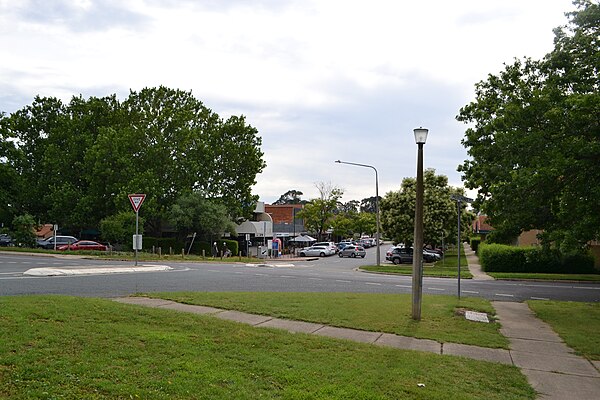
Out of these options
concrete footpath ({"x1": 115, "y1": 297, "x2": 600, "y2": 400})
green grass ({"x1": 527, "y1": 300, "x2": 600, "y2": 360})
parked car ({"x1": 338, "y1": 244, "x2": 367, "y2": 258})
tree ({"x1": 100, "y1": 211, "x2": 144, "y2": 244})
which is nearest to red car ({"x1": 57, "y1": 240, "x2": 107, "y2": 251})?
tree ({"x1": 100, "y1": 211, "x2": 144, "y2": 244})

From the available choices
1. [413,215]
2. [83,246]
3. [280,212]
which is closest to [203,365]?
[413,215]

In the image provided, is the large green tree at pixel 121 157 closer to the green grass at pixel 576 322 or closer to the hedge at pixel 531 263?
the hedge at pixel 531 263

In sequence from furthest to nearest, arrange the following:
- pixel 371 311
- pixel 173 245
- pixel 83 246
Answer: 1. pixel 173 245
2. pixel 83 246
3. pixel 371 311

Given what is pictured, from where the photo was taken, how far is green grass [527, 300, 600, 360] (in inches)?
372

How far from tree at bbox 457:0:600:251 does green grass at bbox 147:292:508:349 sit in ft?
9.79

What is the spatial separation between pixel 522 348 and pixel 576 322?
4.29 meters

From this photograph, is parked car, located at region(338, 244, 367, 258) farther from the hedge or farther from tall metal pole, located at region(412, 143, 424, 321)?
tall metal pole, located at region(412, 143, 424, 321)

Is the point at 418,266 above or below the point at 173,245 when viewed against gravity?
above

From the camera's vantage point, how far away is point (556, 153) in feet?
44.4

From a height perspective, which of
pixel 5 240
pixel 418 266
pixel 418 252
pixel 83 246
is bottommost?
pixel 83 246

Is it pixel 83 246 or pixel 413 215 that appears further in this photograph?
pixel 83 246

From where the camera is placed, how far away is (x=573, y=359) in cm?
843

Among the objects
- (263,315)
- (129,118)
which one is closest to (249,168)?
(129,118)

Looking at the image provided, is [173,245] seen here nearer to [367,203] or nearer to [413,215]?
[413,215]
